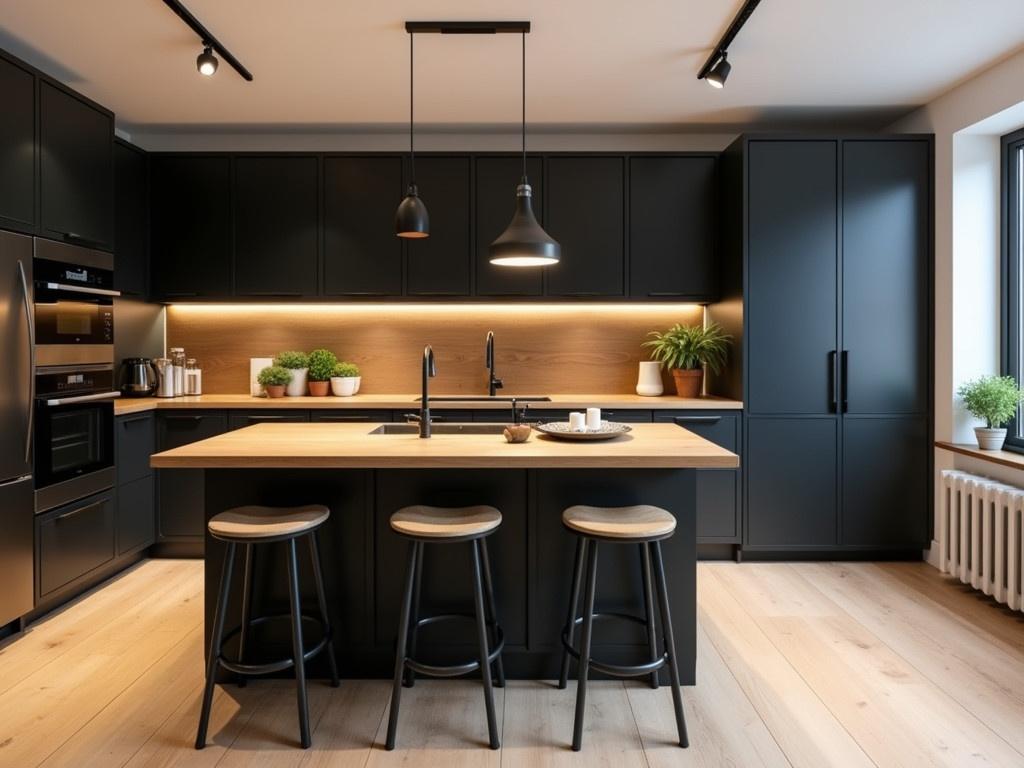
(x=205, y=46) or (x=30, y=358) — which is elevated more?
(x=205, y=46)

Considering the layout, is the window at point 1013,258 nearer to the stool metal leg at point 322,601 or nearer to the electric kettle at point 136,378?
the stool metal leg at point 322,601

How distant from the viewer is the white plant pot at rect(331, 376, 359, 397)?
4.73m

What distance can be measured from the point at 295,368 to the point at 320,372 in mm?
176

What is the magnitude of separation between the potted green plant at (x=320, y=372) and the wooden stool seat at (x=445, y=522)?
2.29m

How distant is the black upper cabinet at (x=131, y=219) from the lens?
169 inches

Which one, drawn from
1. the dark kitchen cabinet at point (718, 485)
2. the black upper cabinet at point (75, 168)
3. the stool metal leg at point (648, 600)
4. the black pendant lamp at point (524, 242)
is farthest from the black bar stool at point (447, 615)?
the black upper cabinet at point (75, 168)

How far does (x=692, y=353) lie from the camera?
457 cm

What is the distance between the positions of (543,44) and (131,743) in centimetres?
333

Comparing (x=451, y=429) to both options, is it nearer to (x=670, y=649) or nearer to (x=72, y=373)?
(x=670, y=649)

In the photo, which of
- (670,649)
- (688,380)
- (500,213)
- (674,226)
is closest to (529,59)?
(500,213)

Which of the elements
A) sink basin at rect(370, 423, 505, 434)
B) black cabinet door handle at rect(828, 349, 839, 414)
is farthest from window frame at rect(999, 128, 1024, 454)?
sink basin at rect(370, 423, 505, 434)

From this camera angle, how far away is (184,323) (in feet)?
16.5

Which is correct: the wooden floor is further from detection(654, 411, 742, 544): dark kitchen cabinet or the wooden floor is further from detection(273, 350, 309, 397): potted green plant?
detection(273, 350, 309, 397): potted green plant

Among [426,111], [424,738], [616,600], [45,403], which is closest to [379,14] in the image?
[426,111]
